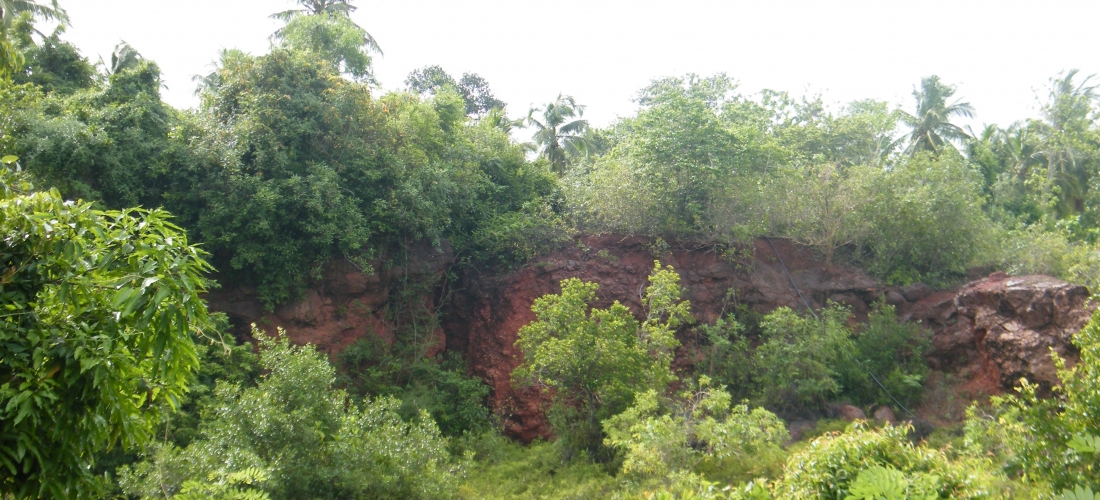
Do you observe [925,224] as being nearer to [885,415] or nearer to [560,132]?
[885,415]

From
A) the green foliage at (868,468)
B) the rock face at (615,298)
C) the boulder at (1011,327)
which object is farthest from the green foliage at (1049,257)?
the green foliage at (868,468)

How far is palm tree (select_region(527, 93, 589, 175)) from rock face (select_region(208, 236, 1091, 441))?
9950 millimetres

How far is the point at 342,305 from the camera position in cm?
1499

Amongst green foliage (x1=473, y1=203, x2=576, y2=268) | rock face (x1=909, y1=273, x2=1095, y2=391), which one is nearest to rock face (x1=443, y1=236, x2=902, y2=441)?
green foliage (x1=473, y1=203, x2=576, y2=268)

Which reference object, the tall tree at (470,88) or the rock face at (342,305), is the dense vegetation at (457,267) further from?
the tall tree at (470,88)

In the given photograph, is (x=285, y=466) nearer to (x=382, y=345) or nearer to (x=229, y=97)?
(x=382, y=345)

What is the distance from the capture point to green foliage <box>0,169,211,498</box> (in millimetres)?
3533

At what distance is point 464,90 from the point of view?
29484mm

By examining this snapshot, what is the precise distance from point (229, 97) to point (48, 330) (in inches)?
475

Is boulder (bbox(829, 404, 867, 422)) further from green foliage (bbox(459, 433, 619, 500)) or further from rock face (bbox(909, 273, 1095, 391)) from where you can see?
green foliage (bbox(459, 433, 619, 500))

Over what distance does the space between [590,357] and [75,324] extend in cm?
841

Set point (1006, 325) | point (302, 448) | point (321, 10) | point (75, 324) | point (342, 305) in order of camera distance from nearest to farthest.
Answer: point (75, 324) → point (302, 448) → point (1006, 325) → point (342, 305) → point (321, 10)

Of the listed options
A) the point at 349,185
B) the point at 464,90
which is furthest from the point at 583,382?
the point at 464,90

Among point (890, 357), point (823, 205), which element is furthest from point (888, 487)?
point (823, 205)
